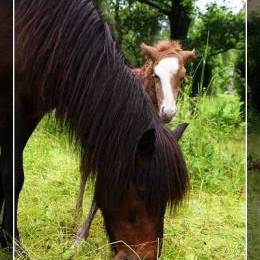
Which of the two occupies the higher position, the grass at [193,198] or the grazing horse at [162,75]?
the grazing horse at [162,75]

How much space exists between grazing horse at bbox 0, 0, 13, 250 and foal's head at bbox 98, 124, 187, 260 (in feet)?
2.37

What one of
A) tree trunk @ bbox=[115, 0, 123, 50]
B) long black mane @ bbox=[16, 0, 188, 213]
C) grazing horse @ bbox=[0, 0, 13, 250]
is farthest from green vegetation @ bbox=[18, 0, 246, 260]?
grazing horse @ bbox=[0, 0, 13, 250]

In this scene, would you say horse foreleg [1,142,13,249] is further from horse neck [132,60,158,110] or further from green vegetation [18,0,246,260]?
horse neck [132,60,158,110]

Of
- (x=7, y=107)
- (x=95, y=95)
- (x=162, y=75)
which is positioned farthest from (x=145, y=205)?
(x=7, y=107)

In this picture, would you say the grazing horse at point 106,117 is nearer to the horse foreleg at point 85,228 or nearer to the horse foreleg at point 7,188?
the horse foreleg at point 85,228

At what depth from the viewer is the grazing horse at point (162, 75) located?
2150 millimetres

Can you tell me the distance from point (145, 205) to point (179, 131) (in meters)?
0.34

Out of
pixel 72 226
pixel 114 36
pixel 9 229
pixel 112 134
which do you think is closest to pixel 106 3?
pixel 114 36

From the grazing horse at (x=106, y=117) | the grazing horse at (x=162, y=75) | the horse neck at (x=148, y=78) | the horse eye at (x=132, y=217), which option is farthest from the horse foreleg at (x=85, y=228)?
the horse neck at (x=148, y=78)

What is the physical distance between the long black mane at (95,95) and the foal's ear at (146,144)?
2 cm

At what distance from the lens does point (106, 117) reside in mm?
2012

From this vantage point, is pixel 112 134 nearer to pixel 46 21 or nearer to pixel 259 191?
pixel 46 21

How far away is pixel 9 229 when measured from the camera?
2.49 m

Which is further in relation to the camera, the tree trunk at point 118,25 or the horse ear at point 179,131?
the tree trunk at point 118,25
